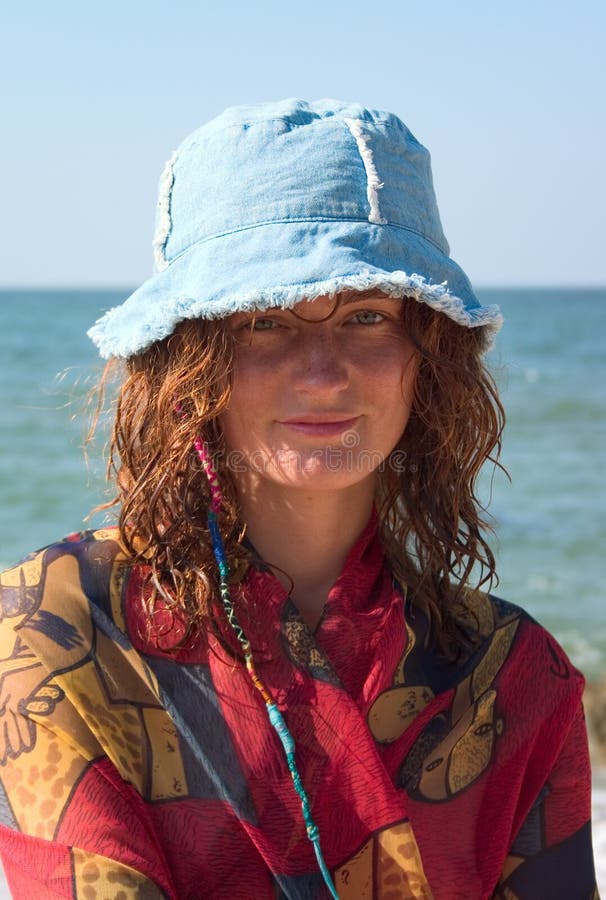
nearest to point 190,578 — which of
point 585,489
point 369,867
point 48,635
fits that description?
point 48,635

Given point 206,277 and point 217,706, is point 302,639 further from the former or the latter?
point 206,277

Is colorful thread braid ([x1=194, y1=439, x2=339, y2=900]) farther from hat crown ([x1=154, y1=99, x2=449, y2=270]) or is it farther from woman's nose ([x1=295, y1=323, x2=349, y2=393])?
hat crown ([x1=154, y1=99, x2=449, y2=270])

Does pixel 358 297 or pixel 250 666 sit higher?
pixel 358 297

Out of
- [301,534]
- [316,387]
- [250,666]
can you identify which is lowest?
[250,666]

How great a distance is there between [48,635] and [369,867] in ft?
1.89

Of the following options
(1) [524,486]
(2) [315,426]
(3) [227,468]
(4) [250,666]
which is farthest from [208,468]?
(1) [524,486]

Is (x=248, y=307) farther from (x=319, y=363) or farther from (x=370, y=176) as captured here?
(x=370, y=176)

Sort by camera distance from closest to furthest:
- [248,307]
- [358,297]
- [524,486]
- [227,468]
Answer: [248,307]
[358,297]
[227,468]
[524,486]

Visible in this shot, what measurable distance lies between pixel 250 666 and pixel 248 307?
1.71 ft

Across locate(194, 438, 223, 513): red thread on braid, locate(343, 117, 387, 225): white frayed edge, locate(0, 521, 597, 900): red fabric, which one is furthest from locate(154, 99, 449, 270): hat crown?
locate(0, 521, 597, 900): red fabric

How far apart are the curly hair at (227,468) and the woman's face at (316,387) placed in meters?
0.04

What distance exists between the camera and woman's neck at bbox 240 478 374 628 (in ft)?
6.31

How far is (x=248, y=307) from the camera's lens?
5.50 ft

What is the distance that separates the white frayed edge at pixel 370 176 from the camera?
174 cm
